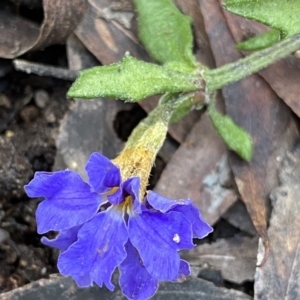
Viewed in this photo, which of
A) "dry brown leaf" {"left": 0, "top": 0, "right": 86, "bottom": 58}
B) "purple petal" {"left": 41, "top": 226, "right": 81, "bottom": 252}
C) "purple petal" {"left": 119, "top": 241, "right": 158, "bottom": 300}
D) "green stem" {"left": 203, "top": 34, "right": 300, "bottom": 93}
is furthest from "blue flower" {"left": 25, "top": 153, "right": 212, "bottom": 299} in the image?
"dry brown leaf" {"left": 0, "top": 0, "right": 86, "bottom": 58}

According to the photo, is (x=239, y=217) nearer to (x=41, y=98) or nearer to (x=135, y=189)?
(x=135, y=189)

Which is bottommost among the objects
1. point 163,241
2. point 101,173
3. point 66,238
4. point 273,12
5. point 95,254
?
point 66,238

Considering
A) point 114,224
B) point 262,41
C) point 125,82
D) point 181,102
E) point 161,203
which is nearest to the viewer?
point 161,203

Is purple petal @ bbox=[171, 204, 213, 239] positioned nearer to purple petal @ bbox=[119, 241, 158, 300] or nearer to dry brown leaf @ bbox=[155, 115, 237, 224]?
purple petal @ bbox=[119, 241, 158, 300]

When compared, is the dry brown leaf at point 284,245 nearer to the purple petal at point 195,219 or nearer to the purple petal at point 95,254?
the purple petal at point 195,219

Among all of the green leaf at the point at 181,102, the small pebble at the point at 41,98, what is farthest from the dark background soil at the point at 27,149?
the green leaf at the point at 181,102

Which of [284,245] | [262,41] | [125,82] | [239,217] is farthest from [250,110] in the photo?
[125,82]
